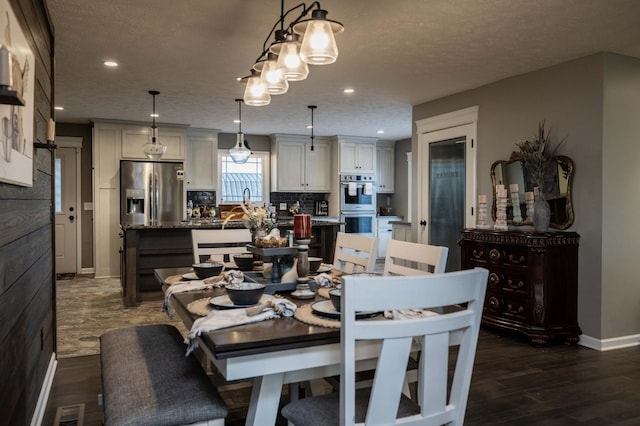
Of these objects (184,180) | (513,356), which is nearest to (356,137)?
(184,180)

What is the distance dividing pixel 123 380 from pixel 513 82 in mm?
4152

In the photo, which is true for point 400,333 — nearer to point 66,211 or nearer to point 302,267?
point 302,267

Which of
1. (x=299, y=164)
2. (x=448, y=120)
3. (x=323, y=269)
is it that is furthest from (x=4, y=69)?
(x=299, y=164)

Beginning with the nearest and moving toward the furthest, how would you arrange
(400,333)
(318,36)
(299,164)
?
(400,333)
(318,36)
(299,164)

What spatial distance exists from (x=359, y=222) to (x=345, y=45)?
16.5ft

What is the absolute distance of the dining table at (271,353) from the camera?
4.30 feet

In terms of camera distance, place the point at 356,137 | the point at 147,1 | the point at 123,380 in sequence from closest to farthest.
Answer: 1. the point at 123,380
2. the point at 147,1
3. the point at 356,137

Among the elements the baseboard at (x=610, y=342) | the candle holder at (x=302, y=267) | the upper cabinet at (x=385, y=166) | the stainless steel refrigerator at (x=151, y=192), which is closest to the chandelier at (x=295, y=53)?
the candle holder at (x=302, y=267)

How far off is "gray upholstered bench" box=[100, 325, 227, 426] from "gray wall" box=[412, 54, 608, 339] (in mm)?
3245

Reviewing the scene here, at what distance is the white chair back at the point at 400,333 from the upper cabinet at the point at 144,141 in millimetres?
6354

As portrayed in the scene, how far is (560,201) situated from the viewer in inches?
155

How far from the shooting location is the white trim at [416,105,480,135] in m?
4.87

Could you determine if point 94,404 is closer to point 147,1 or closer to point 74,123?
point 147,1

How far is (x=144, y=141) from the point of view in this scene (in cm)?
694
